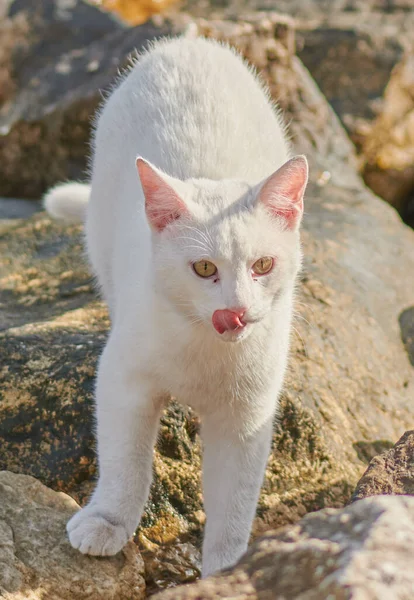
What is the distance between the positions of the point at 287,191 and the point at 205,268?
16.8 inches

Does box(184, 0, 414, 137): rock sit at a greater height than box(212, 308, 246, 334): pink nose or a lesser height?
lesser

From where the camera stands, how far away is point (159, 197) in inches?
112

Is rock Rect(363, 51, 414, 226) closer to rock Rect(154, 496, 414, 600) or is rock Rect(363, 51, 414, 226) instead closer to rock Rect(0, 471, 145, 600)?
rock Rect(0, 471, 145, 600)

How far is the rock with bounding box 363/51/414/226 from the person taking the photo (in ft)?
27.1

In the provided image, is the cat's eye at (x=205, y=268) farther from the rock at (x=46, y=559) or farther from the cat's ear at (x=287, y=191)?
the rock at (x=46, y=559)

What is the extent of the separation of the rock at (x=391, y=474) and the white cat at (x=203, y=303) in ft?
1.38

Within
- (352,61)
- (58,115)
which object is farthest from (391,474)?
(352,61)

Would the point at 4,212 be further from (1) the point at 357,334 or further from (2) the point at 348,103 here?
(2) the point at 348,103

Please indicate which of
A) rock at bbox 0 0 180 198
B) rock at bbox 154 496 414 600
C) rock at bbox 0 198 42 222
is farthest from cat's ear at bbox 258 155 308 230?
rock at bbox 0 0 180 198

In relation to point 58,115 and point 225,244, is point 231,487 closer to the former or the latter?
point 225,244

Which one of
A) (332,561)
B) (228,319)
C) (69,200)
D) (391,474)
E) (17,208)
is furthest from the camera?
(17,208)

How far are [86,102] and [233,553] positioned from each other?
4.34 m

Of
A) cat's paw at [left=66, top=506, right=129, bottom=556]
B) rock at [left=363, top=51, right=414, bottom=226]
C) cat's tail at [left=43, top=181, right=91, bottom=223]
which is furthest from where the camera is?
rock at [left=363, top=51, right=414, bottom=226]

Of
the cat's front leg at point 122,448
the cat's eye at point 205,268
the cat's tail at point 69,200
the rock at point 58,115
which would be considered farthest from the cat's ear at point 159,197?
the rock at point 58,115
